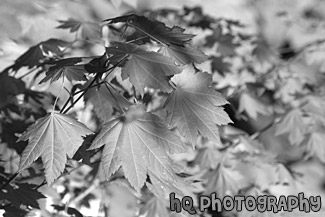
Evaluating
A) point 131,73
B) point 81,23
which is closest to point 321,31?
point 81,23

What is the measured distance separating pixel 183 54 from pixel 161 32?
0.09 meters

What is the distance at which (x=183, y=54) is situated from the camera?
133 cm

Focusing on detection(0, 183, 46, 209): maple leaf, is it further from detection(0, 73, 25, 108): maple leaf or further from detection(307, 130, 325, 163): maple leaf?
detection(307, 130, 325, 163): maple leaf

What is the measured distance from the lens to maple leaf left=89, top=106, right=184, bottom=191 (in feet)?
3.84

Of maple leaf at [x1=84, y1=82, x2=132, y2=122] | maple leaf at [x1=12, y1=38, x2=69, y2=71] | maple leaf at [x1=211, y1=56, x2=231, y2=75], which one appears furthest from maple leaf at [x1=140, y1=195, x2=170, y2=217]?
maple leaf at [x1=211, y1=56, x2=231, y2=75]

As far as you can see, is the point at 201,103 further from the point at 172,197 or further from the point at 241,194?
the point at 241,194

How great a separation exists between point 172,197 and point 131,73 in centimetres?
64

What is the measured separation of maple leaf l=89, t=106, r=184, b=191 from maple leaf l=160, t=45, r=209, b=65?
20 cm

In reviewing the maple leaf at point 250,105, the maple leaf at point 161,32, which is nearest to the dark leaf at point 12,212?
the maple leaf at point 161,32

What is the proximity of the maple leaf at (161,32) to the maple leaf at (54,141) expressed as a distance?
1.08ft

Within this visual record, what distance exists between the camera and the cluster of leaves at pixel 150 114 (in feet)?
3.87

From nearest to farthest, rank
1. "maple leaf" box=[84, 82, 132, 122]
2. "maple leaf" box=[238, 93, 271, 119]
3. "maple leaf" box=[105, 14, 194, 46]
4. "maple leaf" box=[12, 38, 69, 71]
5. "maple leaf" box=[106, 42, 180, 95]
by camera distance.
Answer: "maple leaf" box=[106, 42, 180, 95] < "maple leaf" box=[105, 14, 194, 46] < "maple leaf" box=[84, 82, 132, 122] < "maple leaf" box=[12, 38, 69, 71] < "maple leaf" box=[238, 93, 271, 119]

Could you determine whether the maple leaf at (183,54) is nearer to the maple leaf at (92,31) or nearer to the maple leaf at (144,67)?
the maple leaf at (144,67)

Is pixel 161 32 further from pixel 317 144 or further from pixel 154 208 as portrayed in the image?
pixel 317 144
